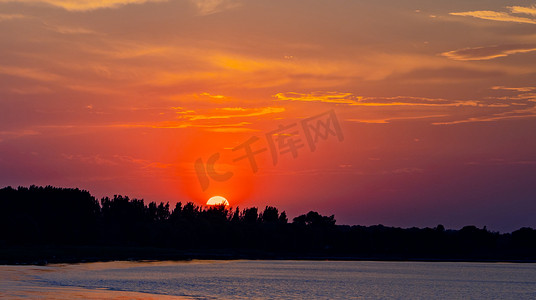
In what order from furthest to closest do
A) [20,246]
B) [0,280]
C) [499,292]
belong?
[20,246] → [499,292] → [0,280]

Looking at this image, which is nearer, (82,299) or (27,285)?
(82,299)

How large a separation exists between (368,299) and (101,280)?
34.4m

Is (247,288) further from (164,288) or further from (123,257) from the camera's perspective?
(123,257)

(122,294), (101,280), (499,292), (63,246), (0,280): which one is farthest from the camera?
(63,246)

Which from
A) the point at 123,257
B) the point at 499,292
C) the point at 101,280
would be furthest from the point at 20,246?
the point at 499,292

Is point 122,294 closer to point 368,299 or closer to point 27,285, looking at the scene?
point 27,285

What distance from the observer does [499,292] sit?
106438 millimetres

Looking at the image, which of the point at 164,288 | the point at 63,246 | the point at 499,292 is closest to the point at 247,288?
the point at 164,288

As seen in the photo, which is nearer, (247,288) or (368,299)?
(368,299)

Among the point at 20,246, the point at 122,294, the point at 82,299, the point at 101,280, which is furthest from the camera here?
the point at 20,246

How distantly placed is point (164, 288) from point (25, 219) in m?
107

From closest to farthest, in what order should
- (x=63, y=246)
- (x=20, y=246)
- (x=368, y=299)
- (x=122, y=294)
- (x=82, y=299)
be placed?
1. (x=82, y=299)
2. (x=122, y=294)
3. (x=368, y=299)
4. (x=20, y=246)
5. (x=63, y=246)

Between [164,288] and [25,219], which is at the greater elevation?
[25,219]

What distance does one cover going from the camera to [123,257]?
7534 inches
